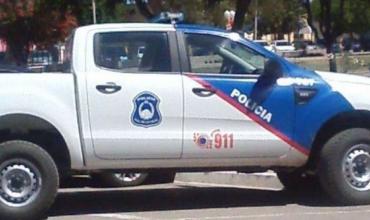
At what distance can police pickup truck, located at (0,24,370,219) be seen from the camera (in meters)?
9.30

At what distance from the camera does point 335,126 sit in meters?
10.1

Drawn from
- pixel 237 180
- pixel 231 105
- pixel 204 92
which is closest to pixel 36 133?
pixel 204 92

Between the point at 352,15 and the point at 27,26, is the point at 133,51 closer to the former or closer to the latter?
the point at 27,26

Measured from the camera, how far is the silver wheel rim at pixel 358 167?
33.1ft

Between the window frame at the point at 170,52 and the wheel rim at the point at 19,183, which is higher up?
the window frame at the point at 170,52

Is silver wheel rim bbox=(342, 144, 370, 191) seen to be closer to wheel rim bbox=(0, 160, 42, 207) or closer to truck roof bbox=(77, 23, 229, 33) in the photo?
truck roof bbox=(77, 23, 229, 33)

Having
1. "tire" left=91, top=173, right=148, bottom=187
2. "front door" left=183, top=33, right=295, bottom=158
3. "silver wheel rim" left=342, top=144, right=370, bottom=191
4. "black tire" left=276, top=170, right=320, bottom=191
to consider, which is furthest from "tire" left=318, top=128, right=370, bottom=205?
"tire" left=91, top=173, right=148, bottom=187

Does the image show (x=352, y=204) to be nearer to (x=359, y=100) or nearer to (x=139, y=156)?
(x=359, y=100)

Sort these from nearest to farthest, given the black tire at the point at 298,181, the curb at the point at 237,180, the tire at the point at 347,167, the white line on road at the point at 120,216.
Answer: the white line on road at the point at 120,216 → the tire at the point at 347,167 → the black tire at the point at 298,181 → the curb at the point at 237,180

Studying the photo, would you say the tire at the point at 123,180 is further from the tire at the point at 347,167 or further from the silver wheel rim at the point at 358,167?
the silver wheel rim at the point at 358,167

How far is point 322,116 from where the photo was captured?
32.5 feet

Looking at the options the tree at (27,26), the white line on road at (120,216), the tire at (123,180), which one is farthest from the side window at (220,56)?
the tree at (27,26)

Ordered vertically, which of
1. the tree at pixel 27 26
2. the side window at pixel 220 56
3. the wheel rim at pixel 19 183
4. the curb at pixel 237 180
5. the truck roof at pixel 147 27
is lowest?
the tree at pixel 27 26

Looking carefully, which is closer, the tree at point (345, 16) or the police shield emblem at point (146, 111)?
the police shield emblem at point (146, 111)
